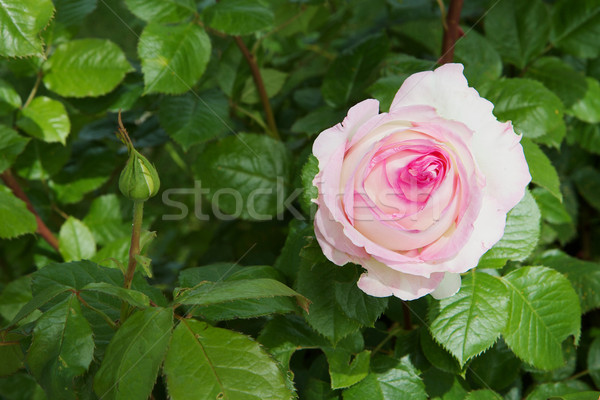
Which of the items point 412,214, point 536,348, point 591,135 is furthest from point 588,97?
point 412,214

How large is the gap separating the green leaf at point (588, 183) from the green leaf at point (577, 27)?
252mm

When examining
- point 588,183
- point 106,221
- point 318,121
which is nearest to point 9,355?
point 106,221

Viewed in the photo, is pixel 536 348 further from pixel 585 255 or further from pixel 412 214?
pixel 585 255

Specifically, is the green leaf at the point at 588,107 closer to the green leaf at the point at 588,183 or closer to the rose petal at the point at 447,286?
the green leaf at the point at 588,183

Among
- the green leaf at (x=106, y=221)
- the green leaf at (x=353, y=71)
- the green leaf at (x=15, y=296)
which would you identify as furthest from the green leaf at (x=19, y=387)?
the green leaf at (x=353, y=71)

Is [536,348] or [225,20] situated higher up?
[225,20]

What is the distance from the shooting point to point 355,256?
1.53 feet

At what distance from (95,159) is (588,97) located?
89 cm

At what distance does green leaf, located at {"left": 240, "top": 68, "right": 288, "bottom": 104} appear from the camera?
37.6 inches

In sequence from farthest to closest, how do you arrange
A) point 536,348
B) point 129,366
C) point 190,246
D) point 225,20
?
point 190,246, point 225,20, point 536,348, point 129,366

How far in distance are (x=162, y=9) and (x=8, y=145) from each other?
29 cm

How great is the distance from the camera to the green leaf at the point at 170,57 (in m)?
0.75

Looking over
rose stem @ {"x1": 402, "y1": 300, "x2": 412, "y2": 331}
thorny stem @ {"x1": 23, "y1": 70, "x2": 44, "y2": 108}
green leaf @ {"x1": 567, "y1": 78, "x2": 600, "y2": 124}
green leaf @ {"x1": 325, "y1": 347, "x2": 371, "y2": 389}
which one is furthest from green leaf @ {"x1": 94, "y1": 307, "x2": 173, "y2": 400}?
green leaf @ {"x1": 567, "y1": 78, "x2": 600, "y2": 124}

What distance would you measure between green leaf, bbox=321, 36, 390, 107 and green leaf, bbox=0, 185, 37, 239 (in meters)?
0.47
